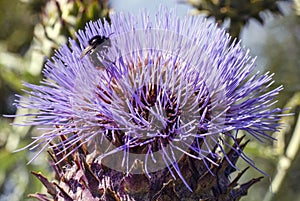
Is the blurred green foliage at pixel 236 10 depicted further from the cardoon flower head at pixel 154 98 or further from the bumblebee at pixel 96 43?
the bumblebee at pixel 96 43

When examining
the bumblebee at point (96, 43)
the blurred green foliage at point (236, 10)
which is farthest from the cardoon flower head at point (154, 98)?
the blurred green foliage at point (236, 10)

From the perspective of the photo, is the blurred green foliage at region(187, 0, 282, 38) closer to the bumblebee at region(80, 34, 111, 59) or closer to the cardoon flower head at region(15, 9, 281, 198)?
the cardoon flower head at region(15, 9, 281, 198)

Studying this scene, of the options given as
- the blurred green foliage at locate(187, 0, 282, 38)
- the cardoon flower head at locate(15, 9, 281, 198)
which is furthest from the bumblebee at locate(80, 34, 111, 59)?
the blurred green foliage at locate(187, 0, 282, 38)

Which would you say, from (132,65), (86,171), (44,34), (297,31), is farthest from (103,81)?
(297,31)

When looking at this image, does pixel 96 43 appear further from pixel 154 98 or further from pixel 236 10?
pixel 236 10

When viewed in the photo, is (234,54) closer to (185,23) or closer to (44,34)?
(185,23)

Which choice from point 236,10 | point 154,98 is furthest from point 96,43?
point 236,10

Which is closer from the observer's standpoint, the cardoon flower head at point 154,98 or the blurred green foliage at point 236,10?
the cardoon flower head at point 154,98

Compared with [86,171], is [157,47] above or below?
above
